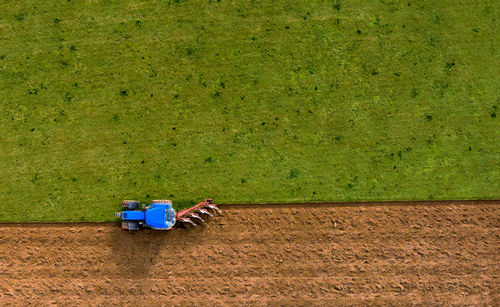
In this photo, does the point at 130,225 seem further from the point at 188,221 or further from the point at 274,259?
the point at 274,259

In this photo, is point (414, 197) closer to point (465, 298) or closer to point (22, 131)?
point (465, 298)

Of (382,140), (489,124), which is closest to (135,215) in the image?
(382,140)

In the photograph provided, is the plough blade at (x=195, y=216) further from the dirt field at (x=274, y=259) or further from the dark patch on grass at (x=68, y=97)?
the dark patch on grass at (x=68, y=97)

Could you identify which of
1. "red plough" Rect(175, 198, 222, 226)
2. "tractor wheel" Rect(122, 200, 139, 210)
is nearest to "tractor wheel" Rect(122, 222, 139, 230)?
"tractor wheel" Rect(122, 200, 139, 210)

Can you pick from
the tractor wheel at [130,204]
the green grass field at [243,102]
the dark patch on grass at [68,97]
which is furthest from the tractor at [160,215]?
the dark patch on grass at [68,97]

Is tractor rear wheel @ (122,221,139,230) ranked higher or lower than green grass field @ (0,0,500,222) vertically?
lower

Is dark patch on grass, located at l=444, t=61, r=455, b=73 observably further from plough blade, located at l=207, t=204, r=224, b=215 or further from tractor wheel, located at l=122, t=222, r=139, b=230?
tractor wheel, located at l=122, t=222, r=139, b=230

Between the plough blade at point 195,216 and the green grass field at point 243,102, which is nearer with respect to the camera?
the plough blade at point 195,216
